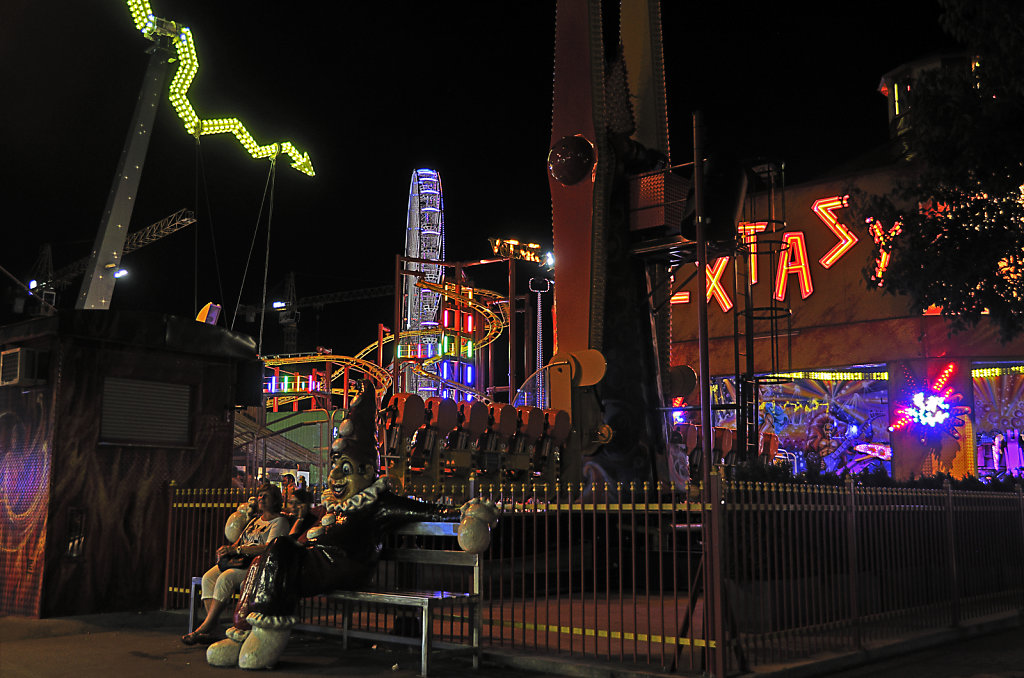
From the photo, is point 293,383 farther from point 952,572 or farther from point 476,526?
point 476,526

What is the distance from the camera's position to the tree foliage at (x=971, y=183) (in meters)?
14.3

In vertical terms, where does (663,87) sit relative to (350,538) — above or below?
above

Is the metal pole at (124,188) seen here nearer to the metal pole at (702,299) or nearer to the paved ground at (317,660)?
the paved ground at (317,660)

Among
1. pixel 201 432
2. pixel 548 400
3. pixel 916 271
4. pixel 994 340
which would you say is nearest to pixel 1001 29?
pixel 916 271

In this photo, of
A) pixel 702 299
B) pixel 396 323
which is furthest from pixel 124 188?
pixel 702 299

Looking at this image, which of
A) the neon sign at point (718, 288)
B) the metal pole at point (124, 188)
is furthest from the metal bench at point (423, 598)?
the neon sign at point (718, 288)

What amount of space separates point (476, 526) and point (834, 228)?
89.0 ft

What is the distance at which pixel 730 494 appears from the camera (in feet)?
26.6

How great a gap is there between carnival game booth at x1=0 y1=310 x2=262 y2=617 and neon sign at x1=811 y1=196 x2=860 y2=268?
24.7 meters

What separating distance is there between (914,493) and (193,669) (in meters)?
8.41

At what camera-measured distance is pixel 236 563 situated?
9758 mm

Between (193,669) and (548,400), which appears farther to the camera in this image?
(548,400)

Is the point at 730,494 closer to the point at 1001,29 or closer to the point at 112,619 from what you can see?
the point at 112,619

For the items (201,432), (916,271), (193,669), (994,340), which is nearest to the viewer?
(193,669)
